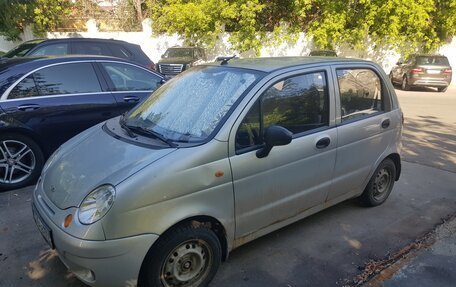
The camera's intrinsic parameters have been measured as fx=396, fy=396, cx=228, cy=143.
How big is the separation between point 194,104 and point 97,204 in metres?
1.19

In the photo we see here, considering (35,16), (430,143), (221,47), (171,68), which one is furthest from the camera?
(221,47)

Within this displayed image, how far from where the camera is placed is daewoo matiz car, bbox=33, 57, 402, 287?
2613mm

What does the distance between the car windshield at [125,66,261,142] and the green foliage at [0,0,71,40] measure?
17924mm

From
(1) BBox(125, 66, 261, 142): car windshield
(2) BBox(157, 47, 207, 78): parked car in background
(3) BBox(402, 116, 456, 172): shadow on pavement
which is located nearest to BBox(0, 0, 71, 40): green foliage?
(2) BBox(157, 47, 207, 78): parked car in background

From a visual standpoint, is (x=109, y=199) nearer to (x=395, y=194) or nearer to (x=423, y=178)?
(x=395, y=194)

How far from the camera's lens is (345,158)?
12.8 feet

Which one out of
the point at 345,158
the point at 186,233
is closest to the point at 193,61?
the point at 345,158

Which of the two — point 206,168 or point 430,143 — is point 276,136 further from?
point 430,143

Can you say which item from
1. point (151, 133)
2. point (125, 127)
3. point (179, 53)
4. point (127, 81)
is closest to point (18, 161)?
point (127, 81)

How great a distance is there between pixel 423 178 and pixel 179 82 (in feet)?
12.7

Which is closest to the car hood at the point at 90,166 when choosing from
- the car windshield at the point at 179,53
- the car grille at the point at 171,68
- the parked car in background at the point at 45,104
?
the parked car in background at the point at 45,104

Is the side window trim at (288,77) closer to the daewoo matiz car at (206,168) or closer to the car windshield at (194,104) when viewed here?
the daewoo matiz car at (206,168)

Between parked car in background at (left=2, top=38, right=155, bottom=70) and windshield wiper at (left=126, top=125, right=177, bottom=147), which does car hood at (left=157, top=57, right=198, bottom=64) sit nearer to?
parked car in background at (left=2, top=38, right=155, bottom=70)

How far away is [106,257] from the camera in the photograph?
253 centimetres
